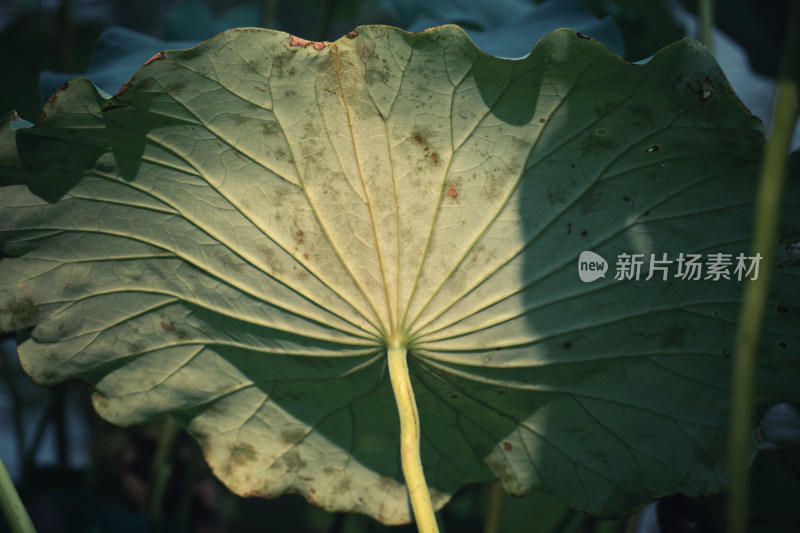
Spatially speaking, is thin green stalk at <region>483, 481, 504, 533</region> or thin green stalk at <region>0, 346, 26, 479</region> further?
thin green stalk at <region>0, 346, 26, 479</region>

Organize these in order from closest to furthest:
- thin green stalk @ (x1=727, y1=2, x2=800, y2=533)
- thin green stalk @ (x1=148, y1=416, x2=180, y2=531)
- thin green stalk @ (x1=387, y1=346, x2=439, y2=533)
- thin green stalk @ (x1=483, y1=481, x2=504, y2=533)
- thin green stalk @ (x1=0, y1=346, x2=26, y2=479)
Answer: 1. thin green stalk @ (x1=727, y1=2, x2=800, y2=533)
2. thin green stalk @ (x1=387, y1=346, x2=439, y2=533)
3. thin green stalk @ (x1=483, y1=481, x2=504, y2=533)
4. thin green stalk @ (x1=148, y1=416, x2=180, y2=531)
5. thin green stalk @ (x1=0, y1=346, x2=26, y2=479)

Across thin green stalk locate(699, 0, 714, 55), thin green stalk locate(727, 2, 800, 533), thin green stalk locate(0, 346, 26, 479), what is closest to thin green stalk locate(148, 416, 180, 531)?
thin green stalk locate(0, 346, 26, 479)

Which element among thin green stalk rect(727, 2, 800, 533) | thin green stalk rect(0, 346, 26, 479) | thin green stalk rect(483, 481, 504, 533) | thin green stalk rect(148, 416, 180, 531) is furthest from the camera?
thin green stalk rect(0, 346, 26, 479)

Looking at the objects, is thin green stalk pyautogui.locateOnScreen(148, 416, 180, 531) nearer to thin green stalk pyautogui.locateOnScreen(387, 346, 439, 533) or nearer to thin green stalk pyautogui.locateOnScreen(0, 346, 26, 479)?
thin green stalk pyautogui.locateOnScreen(0, 346, 26, 479)

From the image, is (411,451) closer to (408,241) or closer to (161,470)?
(408,241)

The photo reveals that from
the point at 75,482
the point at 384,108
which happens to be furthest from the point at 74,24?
the point at 384,108

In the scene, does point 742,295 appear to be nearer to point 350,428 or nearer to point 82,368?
point 350,428

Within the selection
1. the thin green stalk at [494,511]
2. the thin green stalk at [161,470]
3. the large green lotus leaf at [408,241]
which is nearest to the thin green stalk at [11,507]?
the large green lotus leaf at [408,241]
